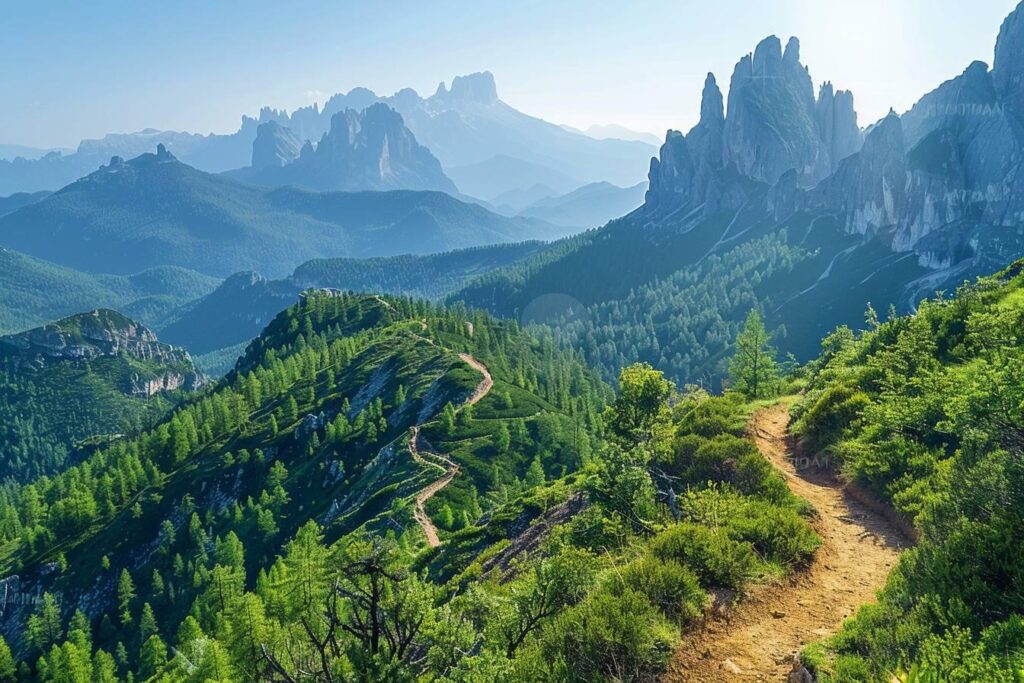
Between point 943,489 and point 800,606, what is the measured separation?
336 inches

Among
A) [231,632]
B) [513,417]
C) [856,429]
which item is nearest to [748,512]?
[856,429]

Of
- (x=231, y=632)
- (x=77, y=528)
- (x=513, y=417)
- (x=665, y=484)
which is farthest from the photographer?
(x=77, y=528)

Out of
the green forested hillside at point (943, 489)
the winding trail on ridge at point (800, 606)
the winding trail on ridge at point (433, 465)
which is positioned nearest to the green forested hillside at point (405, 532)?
the winding trail on ridge at point (433, 465)

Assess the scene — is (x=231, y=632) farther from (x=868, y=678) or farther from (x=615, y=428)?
(x=868, y=678)

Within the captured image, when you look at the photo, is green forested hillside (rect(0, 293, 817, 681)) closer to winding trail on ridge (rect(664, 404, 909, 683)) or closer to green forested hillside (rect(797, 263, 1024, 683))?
winding trail on ridge (rect(664, 404, 909, 683))

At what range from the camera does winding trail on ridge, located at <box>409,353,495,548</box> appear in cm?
9088

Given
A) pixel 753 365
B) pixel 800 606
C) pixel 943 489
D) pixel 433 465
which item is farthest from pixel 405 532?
pixel 943 489

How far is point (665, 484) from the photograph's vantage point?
121 feet

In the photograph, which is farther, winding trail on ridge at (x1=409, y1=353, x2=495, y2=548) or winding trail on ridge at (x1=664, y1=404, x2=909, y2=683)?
winding trail on ridge at (x1=409, y1=353, x2=495, y2=548)

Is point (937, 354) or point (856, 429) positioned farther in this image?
point (937, 354)

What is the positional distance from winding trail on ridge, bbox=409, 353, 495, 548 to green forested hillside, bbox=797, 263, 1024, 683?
5176cm

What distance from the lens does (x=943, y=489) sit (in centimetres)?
2573

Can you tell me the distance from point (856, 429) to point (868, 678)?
2610cm

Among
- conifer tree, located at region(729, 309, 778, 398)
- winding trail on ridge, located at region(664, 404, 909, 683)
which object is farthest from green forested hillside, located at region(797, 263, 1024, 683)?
conifer tree, located at region(729, 309, 778, 398)
